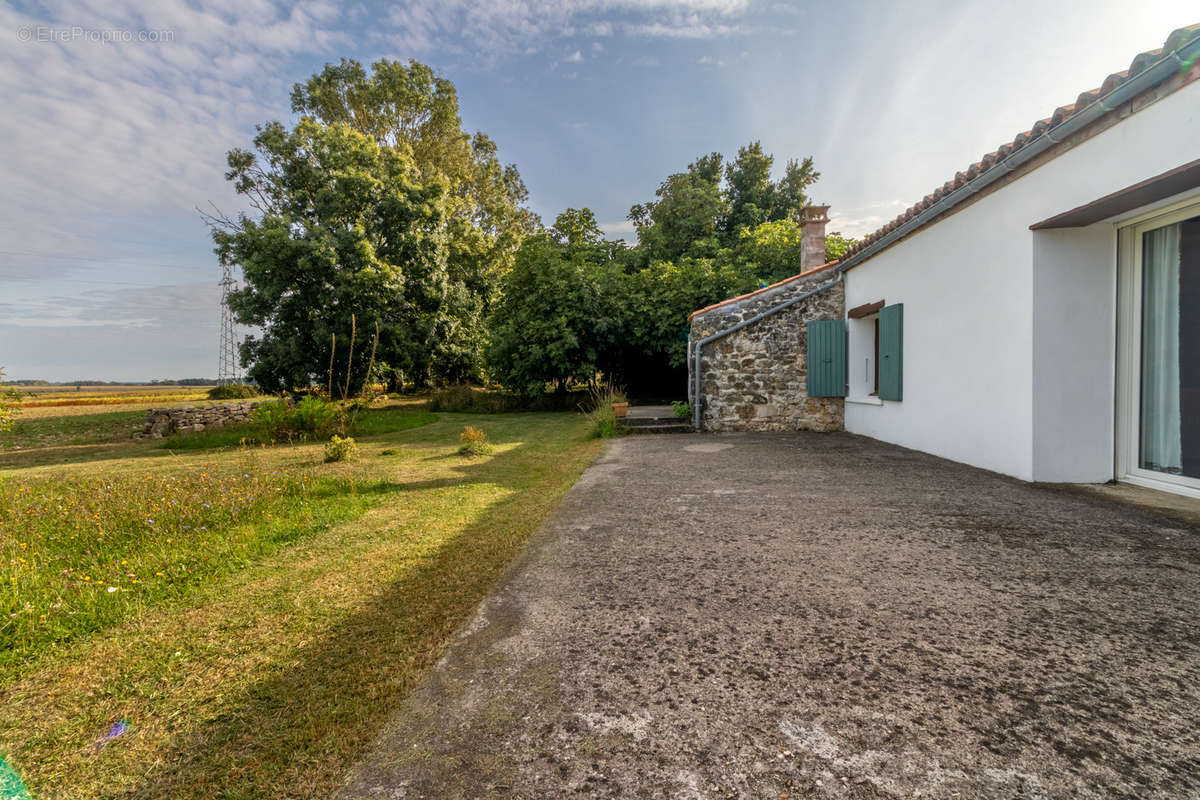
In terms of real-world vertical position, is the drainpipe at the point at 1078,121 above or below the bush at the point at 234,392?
above

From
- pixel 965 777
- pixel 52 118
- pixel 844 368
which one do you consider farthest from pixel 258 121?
pixel 965 777

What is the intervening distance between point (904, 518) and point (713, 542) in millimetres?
1474

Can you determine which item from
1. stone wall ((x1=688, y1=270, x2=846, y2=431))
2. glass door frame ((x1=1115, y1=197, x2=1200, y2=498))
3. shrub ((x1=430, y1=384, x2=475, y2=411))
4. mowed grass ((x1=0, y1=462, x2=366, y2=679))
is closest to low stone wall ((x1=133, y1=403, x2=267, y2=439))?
shrub ((x1=430, y1=384, x2=475, y2=411))

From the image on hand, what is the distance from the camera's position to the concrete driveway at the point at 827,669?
1.21 m

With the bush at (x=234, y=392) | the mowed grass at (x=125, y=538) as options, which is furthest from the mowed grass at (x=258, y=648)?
the bush at (x=234, y=392)

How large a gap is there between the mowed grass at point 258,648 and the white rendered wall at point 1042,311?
433 centimetres

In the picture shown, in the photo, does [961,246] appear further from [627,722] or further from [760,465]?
[627,722]

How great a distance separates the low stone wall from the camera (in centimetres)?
1053

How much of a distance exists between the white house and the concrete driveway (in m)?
1.08

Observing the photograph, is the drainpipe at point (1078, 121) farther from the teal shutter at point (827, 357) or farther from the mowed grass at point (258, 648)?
the mowed grass at point (258, 648)

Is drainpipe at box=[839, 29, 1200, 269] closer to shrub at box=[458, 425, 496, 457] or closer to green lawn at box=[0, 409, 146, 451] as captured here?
shrub at box=[458, 425, 496, 457]

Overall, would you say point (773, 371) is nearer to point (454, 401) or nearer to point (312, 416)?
point (312, 416)

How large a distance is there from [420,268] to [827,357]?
1248cm

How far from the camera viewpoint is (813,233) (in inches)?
394
